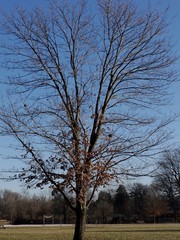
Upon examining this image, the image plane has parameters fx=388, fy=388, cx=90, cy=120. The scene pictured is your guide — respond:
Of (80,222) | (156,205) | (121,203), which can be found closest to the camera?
(80,222)

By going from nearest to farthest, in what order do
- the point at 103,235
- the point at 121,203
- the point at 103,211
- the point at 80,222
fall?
1. the point at 80,222
2. the point at 103,235
3. the point at 103,211
4. the point at 121,203

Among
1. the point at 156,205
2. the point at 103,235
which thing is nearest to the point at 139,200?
the point at 156,205

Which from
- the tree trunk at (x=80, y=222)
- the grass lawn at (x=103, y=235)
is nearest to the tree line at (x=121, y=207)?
the grass lawn at (x=103, y=235)

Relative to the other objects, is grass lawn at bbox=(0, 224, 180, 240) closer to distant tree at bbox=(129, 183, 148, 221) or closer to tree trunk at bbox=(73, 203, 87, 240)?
tree trunk at bbox=(73, 203, 87, 240)

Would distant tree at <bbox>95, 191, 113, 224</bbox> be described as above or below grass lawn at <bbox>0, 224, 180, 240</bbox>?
above

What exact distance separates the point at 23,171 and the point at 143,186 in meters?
88.5

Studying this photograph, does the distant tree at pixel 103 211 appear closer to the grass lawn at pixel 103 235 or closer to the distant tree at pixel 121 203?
the distant tree at pixel 121 203

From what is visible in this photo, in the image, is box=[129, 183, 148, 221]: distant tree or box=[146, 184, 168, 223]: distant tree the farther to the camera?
box=[129, 183, 148, 221]: distant tree

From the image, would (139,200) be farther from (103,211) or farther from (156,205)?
(103,211)

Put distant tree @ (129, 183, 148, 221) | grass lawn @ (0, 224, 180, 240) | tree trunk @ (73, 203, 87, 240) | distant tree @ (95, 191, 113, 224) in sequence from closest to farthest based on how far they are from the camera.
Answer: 1. tree trunk @ (73, 203, 87, 240)
2. grass lawn @ (0, 224, 180, 240)
3. distant tree @ (95, 191, 113, 224)
4. distant tree @ (129, 183, 148, 221)

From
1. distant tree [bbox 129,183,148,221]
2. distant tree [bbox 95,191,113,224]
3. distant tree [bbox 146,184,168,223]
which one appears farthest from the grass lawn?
distant tree [bbox 129,183,148,221]

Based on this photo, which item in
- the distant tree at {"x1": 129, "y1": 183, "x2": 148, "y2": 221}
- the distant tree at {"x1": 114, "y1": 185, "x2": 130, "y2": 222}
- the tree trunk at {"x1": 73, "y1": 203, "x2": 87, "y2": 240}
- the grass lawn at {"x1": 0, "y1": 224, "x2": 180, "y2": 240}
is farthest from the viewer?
the distant tree at {"x1": 114, "y1": 185, "x2": 130, "y2": 222}

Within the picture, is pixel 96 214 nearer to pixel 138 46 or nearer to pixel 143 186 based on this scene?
pixel 143 186

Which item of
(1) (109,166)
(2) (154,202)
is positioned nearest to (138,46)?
(1) (109,166)
